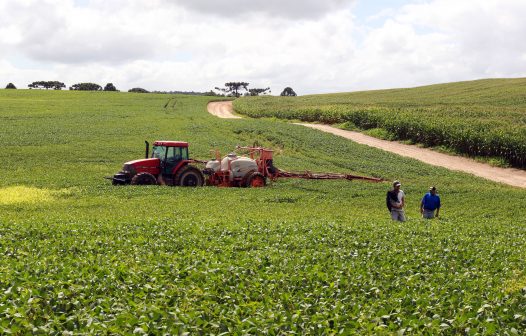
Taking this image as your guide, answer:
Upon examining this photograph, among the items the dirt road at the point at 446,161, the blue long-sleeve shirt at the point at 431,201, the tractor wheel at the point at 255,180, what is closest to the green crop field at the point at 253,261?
the tractor wheel at the point at 255,180

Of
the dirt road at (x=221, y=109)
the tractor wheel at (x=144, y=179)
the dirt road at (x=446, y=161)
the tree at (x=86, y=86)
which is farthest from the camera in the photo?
the tree at (x=86, y=86)

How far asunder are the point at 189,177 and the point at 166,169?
3.99 feet

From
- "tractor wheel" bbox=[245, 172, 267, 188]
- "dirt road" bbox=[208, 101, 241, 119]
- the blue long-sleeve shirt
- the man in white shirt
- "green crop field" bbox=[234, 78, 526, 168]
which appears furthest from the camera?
"dirt road" bbox=[208, 101, 241, 119]

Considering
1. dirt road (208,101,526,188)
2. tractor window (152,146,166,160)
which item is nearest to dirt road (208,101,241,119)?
dirt road (208,101,526,188)

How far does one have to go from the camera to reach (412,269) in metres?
13.5

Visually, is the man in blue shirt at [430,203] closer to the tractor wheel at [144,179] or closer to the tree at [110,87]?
the tractor wheel at [144,179]

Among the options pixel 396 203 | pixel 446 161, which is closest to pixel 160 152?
pixel 396 203

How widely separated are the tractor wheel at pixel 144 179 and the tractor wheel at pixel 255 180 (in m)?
4.82

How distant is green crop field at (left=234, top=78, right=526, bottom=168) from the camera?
4759 centimetres

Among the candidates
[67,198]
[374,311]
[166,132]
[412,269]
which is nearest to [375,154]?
[166,132]

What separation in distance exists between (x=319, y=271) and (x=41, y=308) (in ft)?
18.0

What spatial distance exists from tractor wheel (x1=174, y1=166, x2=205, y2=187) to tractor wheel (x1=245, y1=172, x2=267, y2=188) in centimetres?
244

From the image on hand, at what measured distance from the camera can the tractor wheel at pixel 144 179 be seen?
97.3 ft

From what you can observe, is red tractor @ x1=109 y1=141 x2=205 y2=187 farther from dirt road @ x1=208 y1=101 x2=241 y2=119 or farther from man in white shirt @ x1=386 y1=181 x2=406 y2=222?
dirt road @ x1=208 y1=101 x2=241 y2=119
